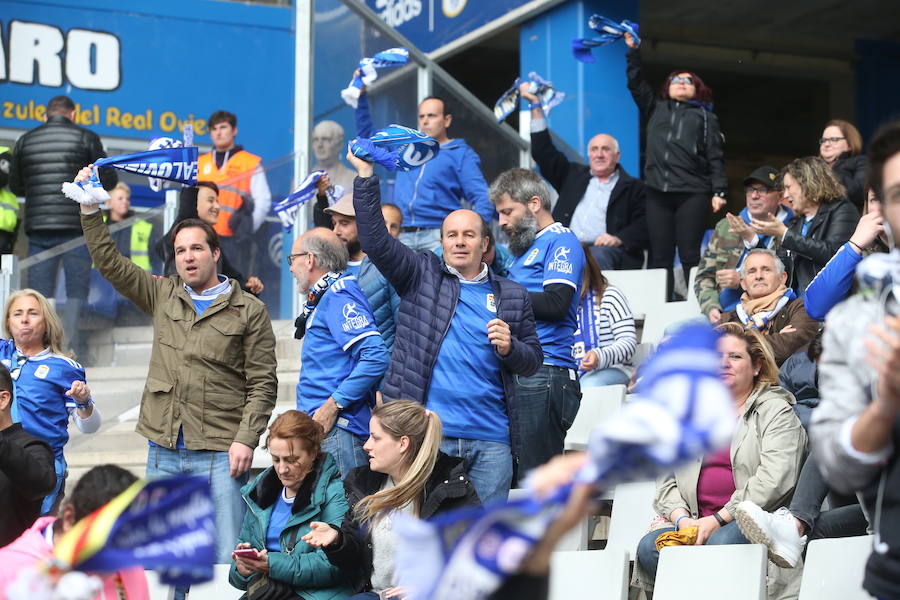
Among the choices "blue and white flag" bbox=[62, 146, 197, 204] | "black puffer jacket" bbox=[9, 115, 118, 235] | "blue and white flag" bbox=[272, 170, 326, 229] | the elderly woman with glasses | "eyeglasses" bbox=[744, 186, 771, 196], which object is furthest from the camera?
"black puffer jacket" bbox=[9, 115, 118, 235]

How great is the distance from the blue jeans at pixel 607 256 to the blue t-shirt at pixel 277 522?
13.1ft

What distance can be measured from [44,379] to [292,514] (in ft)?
4.49

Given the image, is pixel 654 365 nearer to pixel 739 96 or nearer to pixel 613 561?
pixel 613 561

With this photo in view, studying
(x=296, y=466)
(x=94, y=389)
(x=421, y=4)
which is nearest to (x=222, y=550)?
(x=296, y=466)

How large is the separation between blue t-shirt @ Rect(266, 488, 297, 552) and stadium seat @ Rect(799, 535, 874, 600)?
178cm

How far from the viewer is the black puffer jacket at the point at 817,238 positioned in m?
5.60

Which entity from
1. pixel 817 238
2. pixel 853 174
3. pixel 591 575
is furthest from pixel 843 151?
pixel 591 575

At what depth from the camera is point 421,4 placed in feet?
43.7

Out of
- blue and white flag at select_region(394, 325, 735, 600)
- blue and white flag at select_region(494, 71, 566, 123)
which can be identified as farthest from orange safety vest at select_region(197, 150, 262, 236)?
blue and white flag at select_region(394, 325, 735, 600)

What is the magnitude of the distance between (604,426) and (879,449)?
1.58 ft

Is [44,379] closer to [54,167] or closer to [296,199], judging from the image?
[296,199]

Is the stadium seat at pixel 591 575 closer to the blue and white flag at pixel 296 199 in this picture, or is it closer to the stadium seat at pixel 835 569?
the stadium seat at pixel 835 569

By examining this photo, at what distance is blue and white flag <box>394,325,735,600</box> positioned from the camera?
1827 mm

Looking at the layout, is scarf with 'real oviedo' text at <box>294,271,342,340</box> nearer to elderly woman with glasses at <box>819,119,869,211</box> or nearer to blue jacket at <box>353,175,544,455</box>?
blue jacket at <box>353,175,544,455</box>
